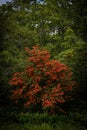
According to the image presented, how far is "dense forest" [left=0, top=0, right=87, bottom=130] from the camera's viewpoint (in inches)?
527

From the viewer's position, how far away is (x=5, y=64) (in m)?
18.8

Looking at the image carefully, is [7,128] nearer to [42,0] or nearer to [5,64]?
[5,64]

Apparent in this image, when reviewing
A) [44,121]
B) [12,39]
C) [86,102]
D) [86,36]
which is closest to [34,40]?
[12,39]

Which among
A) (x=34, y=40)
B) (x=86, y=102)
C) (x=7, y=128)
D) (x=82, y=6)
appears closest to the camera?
(x=7, y=128)

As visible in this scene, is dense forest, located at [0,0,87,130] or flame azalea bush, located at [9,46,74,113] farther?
flame azalea bush, located at [9,46,74,113]

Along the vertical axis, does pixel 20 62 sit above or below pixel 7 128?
above

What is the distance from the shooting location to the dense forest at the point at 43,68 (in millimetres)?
13383

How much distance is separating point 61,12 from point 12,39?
5118mm

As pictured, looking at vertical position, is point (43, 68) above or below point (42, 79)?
above

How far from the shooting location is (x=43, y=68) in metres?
13.8

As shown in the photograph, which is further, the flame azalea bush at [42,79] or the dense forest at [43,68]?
the flame azalea bush at [42,79]

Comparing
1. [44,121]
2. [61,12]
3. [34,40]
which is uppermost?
[61,12]

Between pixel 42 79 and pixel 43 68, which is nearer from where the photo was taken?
pixel 43 68

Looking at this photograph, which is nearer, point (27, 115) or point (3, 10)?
point (27, 115)
